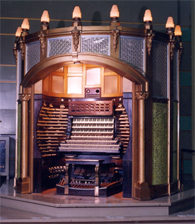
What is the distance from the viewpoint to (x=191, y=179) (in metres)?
8.80

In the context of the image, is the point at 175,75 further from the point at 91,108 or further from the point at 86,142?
the point at 86,142

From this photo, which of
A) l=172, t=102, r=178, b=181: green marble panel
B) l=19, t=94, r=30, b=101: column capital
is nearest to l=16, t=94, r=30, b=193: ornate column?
l=19, t=94, r=30, b=101: column capital

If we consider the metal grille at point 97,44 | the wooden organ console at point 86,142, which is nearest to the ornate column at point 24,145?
the wooden organ console at point 86,142

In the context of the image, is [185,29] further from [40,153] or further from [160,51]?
[40,153]

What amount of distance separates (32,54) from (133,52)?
6.37 ft

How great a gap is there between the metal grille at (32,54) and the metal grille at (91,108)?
1306mm

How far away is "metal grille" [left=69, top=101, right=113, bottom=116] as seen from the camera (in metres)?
7.55

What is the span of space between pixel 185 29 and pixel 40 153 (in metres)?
4.77

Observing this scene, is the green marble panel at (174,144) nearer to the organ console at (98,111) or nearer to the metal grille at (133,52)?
the organ console at (98,111)

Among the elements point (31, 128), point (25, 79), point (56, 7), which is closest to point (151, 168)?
point (31, 128)

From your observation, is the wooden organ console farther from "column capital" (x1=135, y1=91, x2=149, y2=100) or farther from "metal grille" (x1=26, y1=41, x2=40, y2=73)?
"metal grille" (x1=26, y1=41, x2=40, y2=73)

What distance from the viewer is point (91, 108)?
25.3ft

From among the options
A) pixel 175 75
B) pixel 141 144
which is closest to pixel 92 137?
pixel 141 144

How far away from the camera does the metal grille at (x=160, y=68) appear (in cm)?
673
